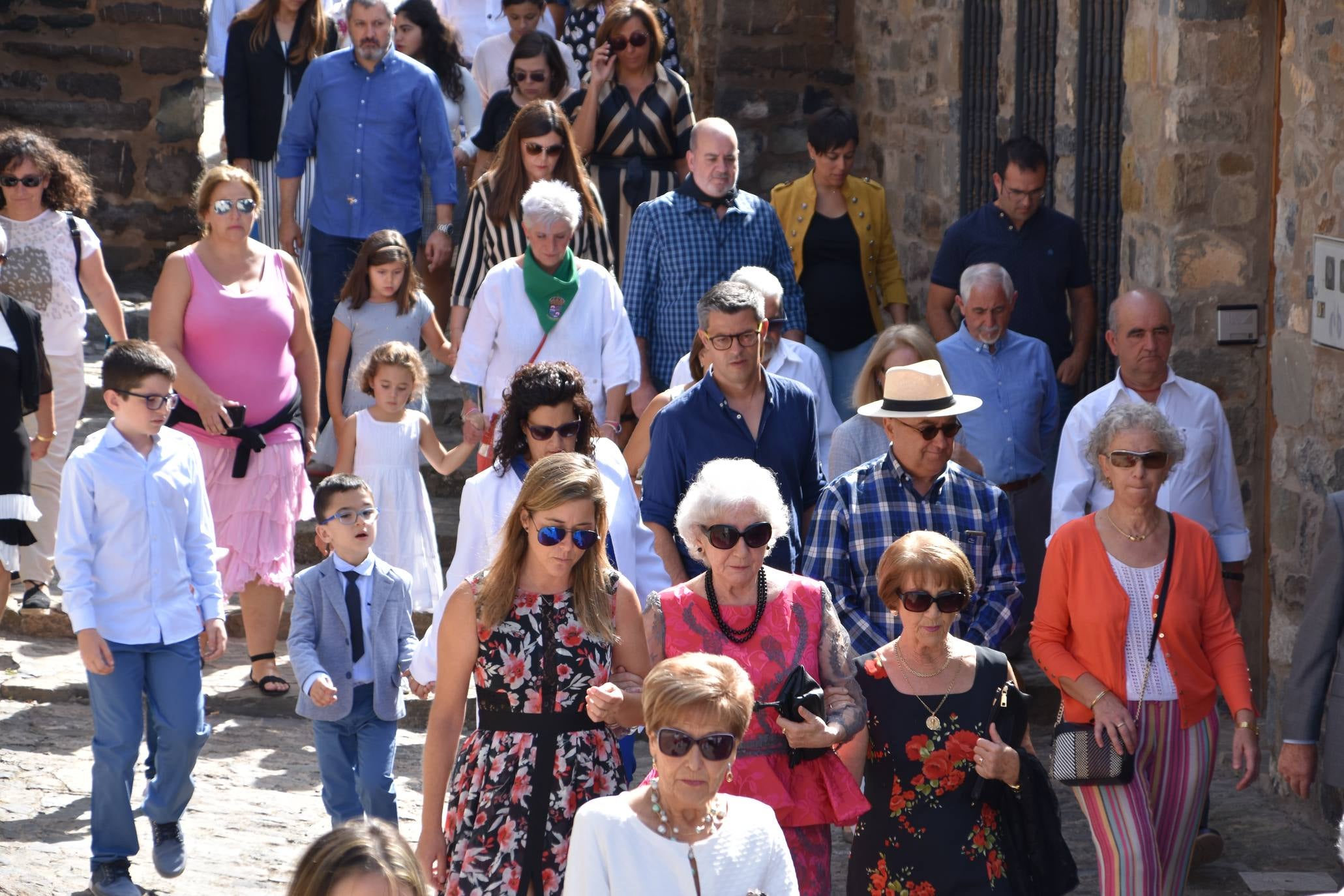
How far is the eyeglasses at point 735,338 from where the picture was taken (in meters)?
5.54

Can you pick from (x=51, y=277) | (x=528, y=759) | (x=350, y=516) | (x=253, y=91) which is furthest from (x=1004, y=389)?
(x=253, y=91)

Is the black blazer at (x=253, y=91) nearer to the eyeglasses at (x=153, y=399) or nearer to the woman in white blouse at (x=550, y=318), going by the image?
the woman in white blouse at (x=550, y=318)

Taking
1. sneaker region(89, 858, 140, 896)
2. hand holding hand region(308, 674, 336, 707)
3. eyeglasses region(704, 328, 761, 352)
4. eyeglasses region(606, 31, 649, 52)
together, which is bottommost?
sneaker region(89, 858, 140, 896)

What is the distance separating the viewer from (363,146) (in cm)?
872

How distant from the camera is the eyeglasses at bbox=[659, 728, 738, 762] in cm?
357

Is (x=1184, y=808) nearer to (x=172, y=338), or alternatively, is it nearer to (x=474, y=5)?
(x=172, y=338)

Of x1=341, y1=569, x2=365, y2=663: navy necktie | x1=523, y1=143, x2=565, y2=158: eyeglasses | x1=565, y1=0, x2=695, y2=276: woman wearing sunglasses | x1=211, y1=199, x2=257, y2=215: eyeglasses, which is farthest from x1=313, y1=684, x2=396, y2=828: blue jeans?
x1=565, y1=0, x2=695, y2=276: woman wearing sunglasses

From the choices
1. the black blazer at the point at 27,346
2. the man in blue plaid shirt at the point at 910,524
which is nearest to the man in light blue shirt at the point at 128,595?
the black blazer at the point at 27,346

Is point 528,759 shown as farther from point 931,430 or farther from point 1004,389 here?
point 1004,389

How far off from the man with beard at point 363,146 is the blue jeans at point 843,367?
187 cm

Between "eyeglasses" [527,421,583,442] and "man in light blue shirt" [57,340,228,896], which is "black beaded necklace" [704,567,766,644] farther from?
"man in light blue shirt" [57,340,228,896]

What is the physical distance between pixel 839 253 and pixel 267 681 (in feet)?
10.0

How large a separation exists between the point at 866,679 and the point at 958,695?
22cm

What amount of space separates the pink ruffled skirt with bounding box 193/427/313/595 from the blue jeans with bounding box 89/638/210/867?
1377mm
